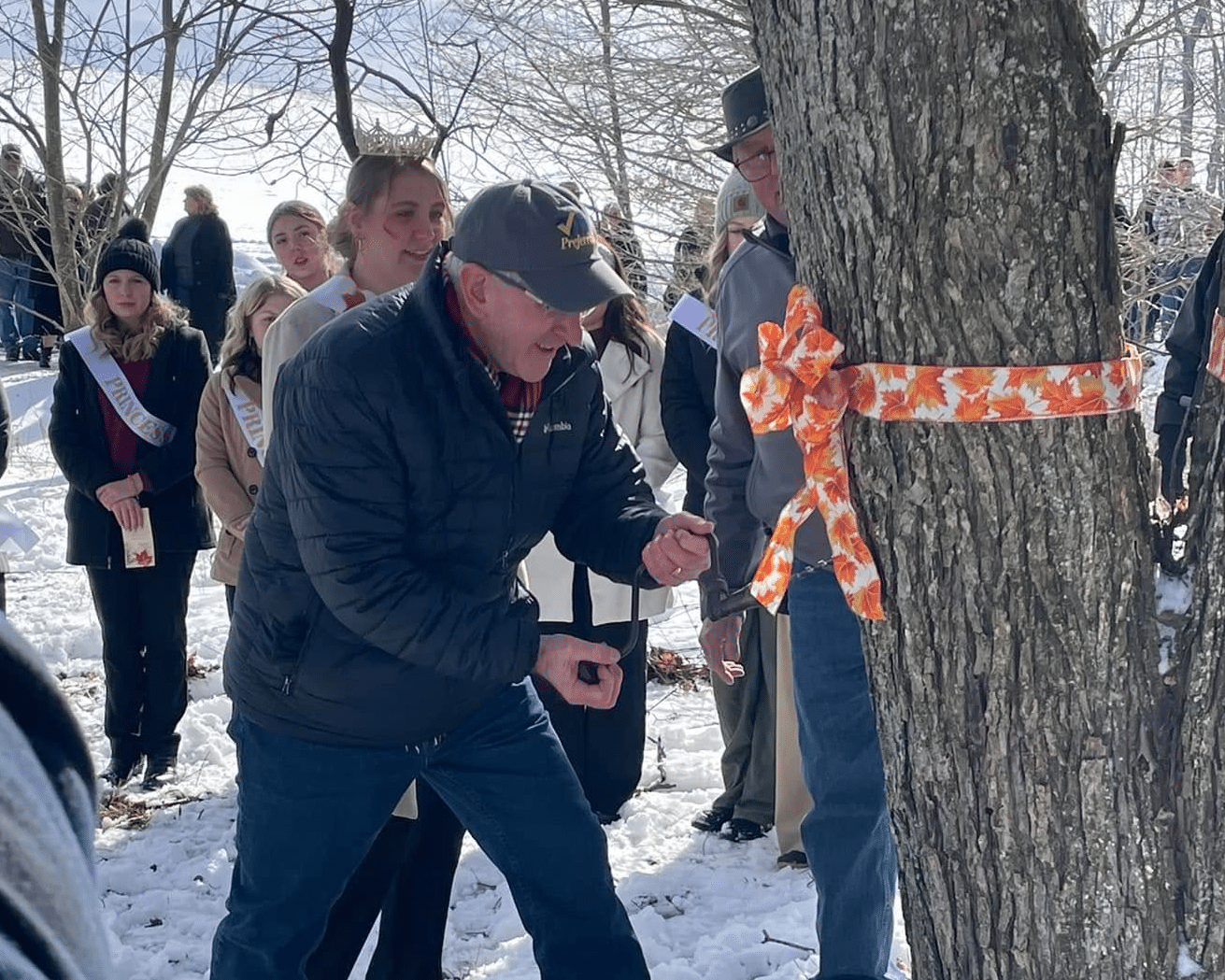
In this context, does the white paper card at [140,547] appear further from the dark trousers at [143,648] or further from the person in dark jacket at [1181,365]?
the person in dark jacket at [1181,365]

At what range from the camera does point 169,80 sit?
8055 millimetres

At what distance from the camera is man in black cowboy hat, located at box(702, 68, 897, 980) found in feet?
9.02

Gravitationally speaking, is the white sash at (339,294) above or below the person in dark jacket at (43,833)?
above

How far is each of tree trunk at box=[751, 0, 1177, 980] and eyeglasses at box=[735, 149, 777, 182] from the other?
931mm

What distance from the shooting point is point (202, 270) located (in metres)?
12.1

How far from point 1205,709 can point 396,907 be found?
2.01m

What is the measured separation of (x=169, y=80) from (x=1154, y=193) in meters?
5.42

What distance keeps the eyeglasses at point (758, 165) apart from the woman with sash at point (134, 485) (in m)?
2.70

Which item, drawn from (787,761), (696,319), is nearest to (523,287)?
(696,319)

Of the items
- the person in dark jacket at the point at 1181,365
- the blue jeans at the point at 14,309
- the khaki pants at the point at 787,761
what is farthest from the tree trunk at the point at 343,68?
the blue jeans at the point at 14,309

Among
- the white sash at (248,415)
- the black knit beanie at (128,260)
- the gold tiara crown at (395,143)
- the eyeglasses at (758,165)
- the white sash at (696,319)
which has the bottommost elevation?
the white sash at (248,415)

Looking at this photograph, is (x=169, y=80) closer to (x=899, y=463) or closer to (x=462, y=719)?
(x=462, y=719)

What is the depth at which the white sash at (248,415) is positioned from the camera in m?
4.33

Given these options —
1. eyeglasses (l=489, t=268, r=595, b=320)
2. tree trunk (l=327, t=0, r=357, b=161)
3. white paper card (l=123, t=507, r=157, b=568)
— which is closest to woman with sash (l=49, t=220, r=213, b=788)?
white paper card (l=123, t=507, r=157, b=568)
